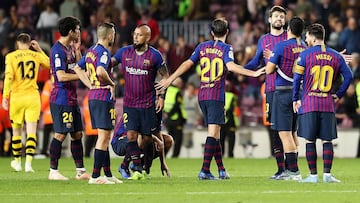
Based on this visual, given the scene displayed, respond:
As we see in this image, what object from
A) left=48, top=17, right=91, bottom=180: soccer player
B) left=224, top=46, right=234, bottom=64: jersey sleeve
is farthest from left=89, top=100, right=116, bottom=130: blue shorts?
left=224, top=46, right=234, bottom=64: jersey sleeve

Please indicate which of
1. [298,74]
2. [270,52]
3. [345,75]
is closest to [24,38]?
[270,52]

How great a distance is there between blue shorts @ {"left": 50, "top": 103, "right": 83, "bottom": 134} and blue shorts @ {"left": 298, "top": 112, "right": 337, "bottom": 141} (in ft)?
11.2

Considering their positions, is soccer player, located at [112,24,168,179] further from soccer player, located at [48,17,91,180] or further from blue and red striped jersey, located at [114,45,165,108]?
soccer player, located at [48,17,91,180]

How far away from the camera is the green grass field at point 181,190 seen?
13289mm

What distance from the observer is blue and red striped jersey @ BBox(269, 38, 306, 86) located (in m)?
15.9

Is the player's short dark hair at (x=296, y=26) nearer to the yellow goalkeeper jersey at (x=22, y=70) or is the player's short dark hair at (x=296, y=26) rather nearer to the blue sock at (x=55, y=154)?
the blue sock at (x=55, y=154)

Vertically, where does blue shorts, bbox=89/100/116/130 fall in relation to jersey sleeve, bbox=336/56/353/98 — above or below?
below

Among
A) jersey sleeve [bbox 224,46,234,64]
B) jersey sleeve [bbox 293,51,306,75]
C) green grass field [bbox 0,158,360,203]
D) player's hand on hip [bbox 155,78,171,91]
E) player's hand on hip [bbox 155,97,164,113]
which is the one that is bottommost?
green grass field [bbox 0,158,360,203]

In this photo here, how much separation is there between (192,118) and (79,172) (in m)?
11.1

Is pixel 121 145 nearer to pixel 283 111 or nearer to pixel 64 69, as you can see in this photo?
pixel 64 69

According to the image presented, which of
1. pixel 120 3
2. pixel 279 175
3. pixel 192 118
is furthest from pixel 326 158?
pixel 120 3

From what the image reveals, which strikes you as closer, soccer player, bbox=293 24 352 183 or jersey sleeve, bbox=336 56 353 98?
soccer player, bbox=293 24 352 183

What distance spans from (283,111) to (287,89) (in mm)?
307

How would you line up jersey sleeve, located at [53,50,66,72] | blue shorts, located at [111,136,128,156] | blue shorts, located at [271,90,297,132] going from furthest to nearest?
blue shorts, located at [111,136,128,156], jersey sleeve, located at [53,50,66,72], blue shorts, located at [271,90,297,132]
